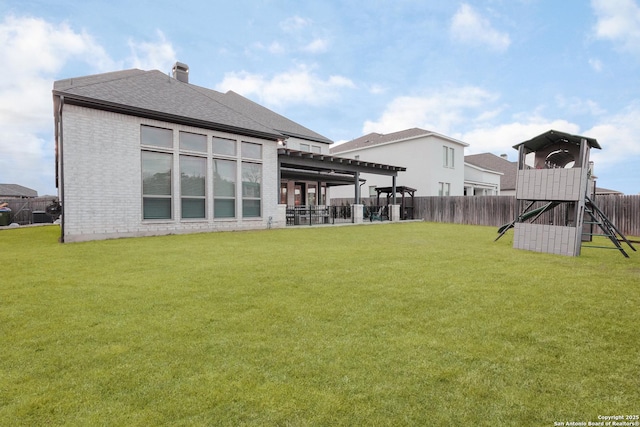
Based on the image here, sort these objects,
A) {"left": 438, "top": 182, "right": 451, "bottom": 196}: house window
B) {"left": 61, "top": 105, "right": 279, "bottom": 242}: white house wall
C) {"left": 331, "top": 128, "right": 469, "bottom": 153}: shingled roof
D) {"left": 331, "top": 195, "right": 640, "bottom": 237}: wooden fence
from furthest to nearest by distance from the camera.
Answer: {"left": 438, "top": 182, "right": 451, "bottom": 196}: house window
{"left": 331, "top": 128, "right": 469, "bottom": 153}: shingled roof
{"left": 331, "top": 195, "right": 640, "bottom": 237}: wooden fence
{"left": 61, "top": 105, "right": 279, "bottom": 242}: white house wall

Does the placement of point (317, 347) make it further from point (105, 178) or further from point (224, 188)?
point (224, 188)

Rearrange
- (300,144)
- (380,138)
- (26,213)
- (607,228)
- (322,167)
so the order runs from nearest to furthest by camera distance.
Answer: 1. (607,228)
2. (322,167)
3. (26,213)
4. (300,144)
5. (380,138)

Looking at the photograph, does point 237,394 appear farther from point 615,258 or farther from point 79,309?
point 615,258

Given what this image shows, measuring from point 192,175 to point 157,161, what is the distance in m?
Answer: 1.26

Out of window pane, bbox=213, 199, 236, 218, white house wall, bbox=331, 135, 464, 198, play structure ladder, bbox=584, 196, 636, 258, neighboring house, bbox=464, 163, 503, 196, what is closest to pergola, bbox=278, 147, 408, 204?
window pane, bbox=213, 199, 236, 218

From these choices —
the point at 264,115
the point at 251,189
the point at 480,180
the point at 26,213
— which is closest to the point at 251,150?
the point at 251,189

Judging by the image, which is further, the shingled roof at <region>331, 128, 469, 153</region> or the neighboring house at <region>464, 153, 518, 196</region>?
the neighboring house at <region>464, 153, 518, 196</region>

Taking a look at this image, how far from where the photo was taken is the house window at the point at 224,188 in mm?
12820

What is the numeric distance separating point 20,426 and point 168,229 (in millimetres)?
10559

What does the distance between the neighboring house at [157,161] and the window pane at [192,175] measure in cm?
4

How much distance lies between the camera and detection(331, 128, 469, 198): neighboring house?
23.9 metres

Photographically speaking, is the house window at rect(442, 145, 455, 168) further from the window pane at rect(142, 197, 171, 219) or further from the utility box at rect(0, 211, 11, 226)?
the utility box at rect(0, 211, 11, 226)

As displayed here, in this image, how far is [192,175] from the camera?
12117 mm

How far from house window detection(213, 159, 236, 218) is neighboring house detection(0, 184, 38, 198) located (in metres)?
46.5
